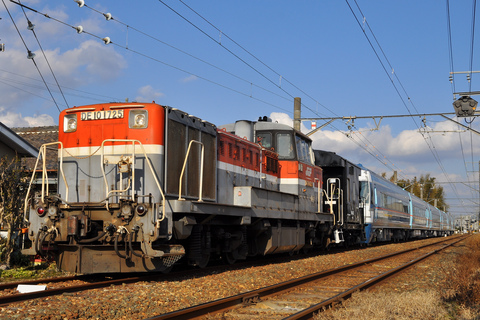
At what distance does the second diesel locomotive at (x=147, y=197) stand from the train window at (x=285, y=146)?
1.26m

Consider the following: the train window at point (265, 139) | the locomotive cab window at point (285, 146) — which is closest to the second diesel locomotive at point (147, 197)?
the train window at point (265, 139)

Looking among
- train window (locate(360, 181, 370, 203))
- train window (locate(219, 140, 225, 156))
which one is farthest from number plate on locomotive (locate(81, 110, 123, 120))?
train window (locate(360, 181, 370, 203))

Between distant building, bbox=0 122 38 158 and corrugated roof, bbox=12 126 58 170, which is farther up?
corrugated roof, bbox=12 126 58 170

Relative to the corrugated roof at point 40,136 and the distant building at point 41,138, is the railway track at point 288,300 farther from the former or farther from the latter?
the corrugated roof at point 40,136

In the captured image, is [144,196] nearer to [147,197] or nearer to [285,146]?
[147,197]

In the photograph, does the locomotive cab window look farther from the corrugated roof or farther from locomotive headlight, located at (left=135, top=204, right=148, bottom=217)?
the corrugated roof

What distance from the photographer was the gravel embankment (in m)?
6.14

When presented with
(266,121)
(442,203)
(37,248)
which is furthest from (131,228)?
(442,203)

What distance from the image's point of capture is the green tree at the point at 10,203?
1092 cm

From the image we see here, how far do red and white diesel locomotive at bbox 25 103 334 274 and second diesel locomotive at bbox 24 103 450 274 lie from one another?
2 cm

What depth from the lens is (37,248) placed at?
8422 mm

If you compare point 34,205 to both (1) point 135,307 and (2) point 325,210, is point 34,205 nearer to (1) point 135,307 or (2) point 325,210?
(1) point 135,307

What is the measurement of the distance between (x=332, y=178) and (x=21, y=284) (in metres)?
12.7

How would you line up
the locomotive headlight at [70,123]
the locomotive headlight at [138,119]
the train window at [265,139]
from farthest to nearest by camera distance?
the train window at [265,139], the locomotive headlight at [70,123], the locomotive headlight at [138,119]
